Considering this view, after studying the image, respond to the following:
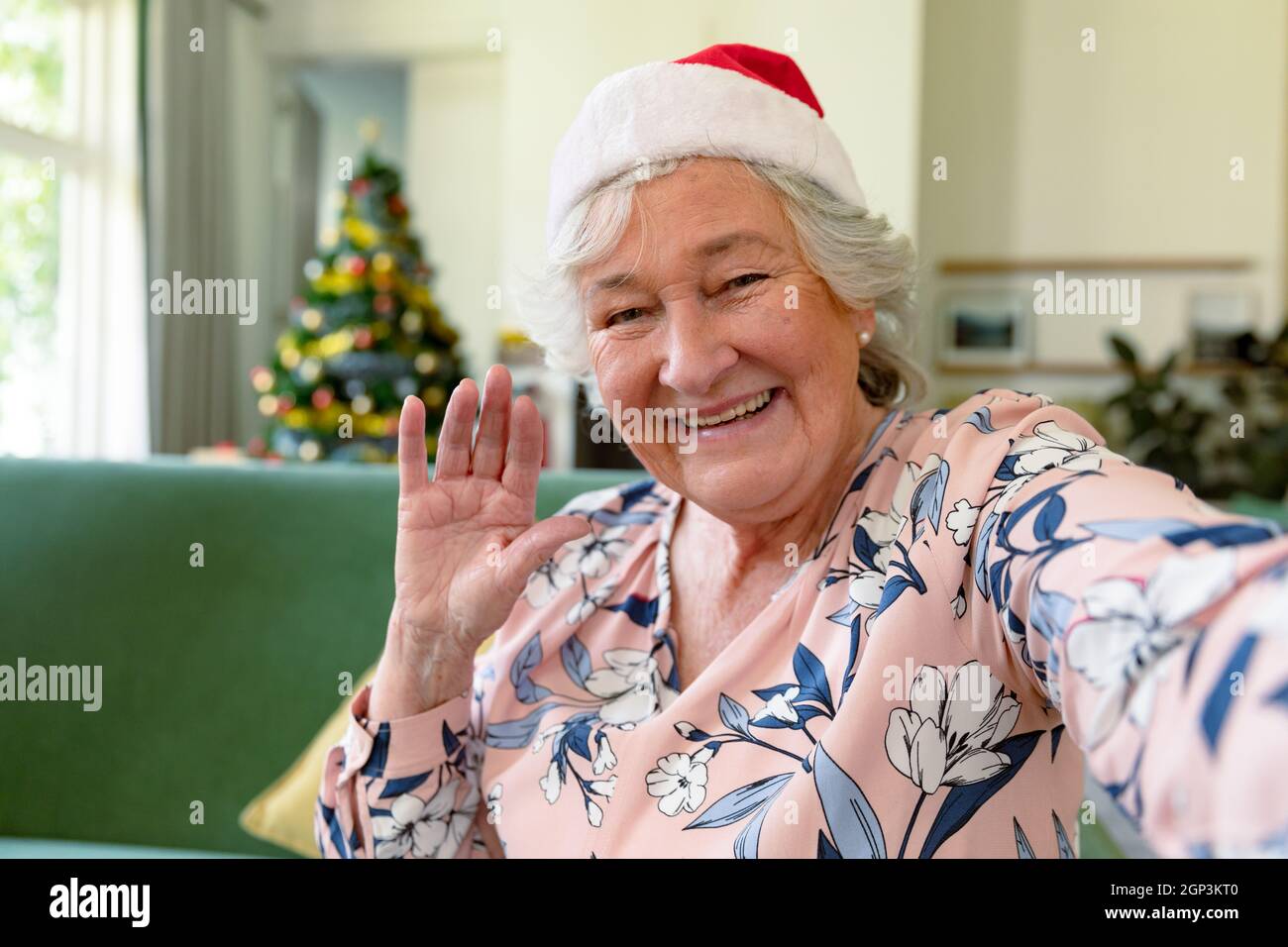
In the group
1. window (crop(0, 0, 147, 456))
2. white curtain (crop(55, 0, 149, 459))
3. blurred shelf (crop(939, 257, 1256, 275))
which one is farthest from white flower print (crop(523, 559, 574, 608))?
white curtain (crop(55, 0, 149, 459))

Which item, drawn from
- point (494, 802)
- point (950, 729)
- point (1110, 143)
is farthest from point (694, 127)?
point (1110, 143)

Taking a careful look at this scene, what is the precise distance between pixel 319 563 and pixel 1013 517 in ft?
4.12

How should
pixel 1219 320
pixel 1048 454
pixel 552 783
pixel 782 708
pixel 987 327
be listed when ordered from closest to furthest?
1. pixel 1048 454
2. pixel 782 708
3. pixel 552 783
4. pixel 1219 320
5. pixel 987 327

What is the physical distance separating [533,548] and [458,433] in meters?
0.14

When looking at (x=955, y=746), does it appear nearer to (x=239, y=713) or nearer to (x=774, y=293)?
(x=774, y=293)

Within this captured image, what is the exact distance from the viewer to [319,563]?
1.65m

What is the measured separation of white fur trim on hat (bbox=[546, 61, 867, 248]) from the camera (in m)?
0.93

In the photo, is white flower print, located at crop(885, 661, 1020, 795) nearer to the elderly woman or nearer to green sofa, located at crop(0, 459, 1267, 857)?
the elderly woman

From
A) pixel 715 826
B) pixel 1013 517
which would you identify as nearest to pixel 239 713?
pixel 715 826

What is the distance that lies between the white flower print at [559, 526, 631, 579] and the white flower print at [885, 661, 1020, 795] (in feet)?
1.38

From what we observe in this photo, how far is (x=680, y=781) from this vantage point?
85 cm

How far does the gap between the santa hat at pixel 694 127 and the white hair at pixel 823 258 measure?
0.01m

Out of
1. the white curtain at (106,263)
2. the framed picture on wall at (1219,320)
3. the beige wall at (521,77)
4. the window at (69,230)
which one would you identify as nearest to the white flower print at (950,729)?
the beige wall at (521,77)

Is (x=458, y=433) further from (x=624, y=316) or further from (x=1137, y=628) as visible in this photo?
(x=1137, y=628)
